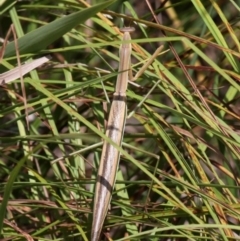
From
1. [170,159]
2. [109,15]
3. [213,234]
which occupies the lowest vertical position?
[213,234]

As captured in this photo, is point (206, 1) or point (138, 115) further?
point (206, 1)

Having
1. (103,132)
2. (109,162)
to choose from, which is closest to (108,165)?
(109,162)

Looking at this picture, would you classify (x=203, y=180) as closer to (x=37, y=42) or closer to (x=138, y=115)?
(x=138, y=115)

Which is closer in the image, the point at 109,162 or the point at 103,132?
the point at 109,162

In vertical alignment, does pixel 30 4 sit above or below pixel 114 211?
above

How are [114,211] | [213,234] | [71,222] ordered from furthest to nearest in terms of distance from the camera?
[114,211] < [71,222] < [213,234]

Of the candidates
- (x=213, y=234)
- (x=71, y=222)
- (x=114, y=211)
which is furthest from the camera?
(x=114, y=211)

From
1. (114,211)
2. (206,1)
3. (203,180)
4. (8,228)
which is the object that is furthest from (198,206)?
(206,1)

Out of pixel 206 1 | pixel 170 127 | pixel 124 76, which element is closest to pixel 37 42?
pixel 124 76

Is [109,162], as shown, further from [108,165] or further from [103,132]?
[103,132]

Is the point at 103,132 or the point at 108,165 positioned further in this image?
the point at 103,132
